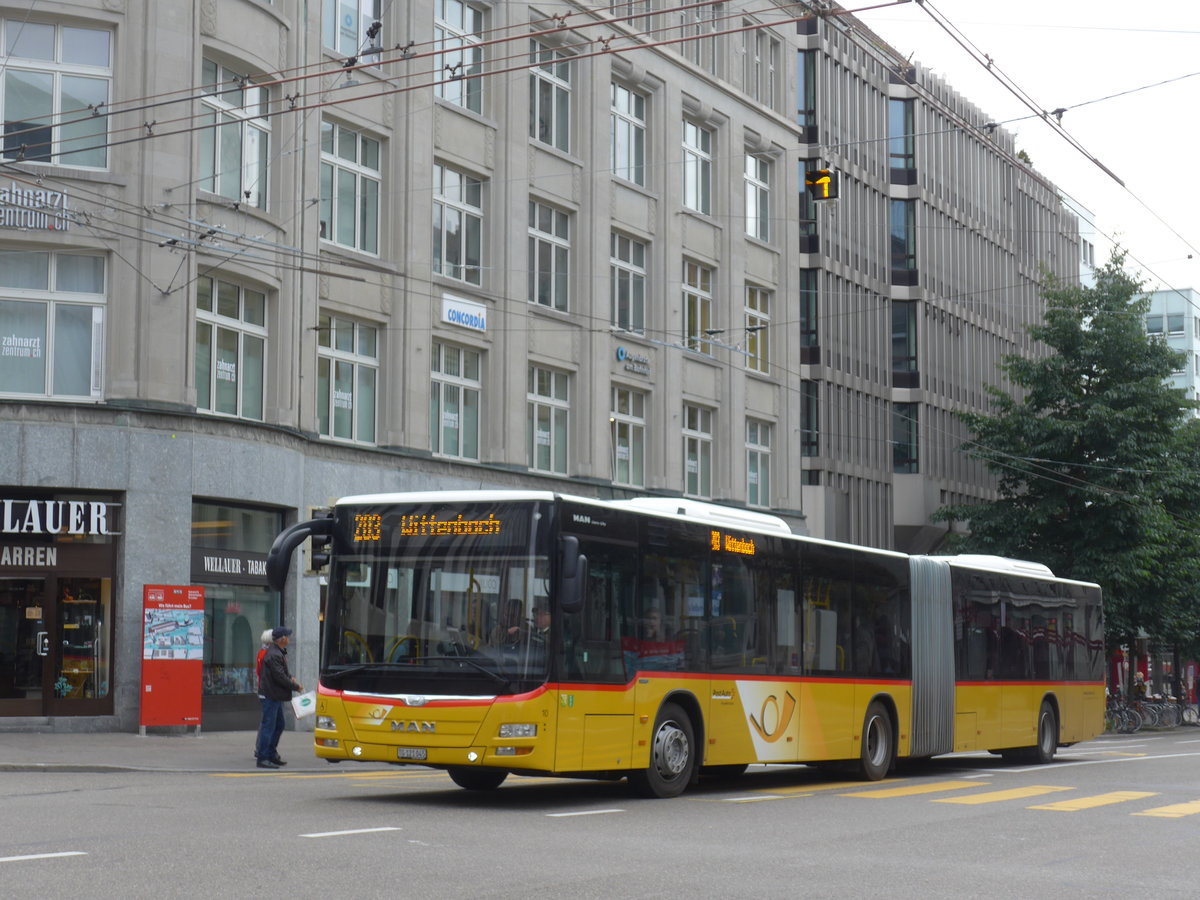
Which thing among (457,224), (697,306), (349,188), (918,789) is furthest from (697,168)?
(918,789)

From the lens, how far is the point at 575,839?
39.3 feet

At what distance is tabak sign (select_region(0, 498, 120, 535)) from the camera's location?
82.2 ft

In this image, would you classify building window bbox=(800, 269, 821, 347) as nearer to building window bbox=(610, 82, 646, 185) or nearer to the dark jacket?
building window bbox=(610, 82, 646, 185)

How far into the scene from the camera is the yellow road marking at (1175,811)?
15672 millimetres

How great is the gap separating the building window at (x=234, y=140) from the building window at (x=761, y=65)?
19.5 metres

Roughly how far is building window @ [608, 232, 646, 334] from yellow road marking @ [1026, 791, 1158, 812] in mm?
22004

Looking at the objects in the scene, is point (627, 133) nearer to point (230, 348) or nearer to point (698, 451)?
point (698, 451)

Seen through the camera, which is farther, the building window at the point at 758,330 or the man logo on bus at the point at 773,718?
the building window at the point at 758,330

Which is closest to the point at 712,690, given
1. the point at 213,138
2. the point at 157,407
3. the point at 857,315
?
the point at 157,407

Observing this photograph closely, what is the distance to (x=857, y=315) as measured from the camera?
56.5 metres

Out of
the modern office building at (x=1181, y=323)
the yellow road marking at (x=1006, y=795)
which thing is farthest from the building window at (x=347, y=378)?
the modern office building at (x=1181, y=323)

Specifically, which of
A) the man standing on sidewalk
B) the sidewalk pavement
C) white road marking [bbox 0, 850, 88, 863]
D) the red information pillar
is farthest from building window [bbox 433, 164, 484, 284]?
white road marking [bbox 0, 850, 88, 863]

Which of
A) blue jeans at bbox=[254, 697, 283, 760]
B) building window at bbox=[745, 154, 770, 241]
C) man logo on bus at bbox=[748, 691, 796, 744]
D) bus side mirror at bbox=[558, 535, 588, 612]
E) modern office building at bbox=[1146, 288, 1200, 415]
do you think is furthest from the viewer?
modern office building at bbox=[1146, 288, 1200, 415]

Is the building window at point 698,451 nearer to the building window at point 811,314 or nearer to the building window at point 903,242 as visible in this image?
the building window at point 811,314
